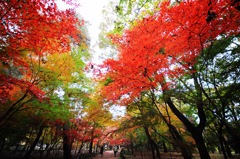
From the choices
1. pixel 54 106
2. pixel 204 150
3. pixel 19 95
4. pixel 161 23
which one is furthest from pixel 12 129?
pixel 204 150

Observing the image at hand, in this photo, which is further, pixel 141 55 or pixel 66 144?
pixel 66 144

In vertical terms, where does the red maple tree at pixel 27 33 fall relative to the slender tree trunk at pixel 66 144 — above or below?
above

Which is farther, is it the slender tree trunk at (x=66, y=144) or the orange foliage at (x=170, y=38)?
the slender tree trunk at (x=66, y=144)

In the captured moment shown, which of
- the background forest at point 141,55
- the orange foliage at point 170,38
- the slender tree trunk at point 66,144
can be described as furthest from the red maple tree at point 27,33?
the slender tree trunk at point 66,144

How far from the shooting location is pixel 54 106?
23.2 ft

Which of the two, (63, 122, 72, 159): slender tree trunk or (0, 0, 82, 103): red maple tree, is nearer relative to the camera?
(0, 0, 82, 103): red maple tree

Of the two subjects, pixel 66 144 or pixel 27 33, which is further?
pixel 66 144

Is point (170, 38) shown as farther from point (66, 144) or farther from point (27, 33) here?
point (66, 144)

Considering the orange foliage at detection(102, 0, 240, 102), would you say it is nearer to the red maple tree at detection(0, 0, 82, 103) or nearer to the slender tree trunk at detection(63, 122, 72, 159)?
the red maple tree at detection(0, 0, 82, 103)

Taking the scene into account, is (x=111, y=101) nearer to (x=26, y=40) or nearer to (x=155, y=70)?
(x=155, y=70)

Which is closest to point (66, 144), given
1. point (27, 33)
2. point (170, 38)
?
point (27, 33)

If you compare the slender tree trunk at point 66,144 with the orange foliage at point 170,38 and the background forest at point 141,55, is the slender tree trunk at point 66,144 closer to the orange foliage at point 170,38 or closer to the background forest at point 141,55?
the background forest at point 141,55

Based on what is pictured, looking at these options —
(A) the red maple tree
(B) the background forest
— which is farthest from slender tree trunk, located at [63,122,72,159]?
(A) the red maple tree

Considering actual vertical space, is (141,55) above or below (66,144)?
above
